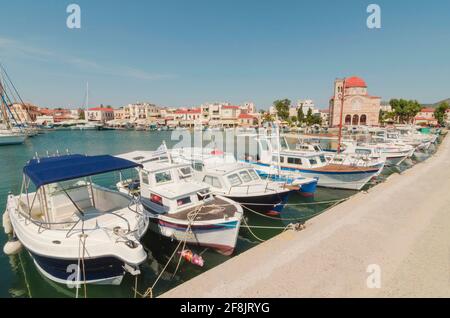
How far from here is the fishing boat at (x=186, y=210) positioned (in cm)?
967

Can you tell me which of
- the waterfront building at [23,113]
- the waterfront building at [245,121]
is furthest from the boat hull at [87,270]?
the waterfront building at [245,121]

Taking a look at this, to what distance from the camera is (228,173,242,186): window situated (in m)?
13.8

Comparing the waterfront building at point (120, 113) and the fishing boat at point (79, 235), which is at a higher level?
the waterfront building at point (120, 113)

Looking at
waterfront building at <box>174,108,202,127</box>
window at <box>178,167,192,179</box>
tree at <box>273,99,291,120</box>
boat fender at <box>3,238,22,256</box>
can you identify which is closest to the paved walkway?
window at <box>178,167,192,179</box>

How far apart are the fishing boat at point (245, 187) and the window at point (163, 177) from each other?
9.38 feet

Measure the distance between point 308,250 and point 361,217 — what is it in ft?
15.6

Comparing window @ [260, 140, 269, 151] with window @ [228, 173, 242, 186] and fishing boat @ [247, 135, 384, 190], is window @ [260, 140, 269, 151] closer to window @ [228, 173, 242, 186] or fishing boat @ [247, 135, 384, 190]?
fishing boat @ [247, 135, 384, 190]

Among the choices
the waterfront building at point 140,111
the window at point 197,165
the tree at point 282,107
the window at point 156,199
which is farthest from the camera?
the waterfront building at point 140,111

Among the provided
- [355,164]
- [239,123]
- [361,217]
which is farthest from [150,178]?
[239,123]

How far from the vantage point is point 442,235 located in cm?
941

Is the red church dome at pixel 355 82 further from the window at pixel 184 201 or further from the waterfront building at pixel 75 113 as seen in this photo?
the waterfront building at pixel 75 113

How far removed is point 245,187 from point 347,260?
6586 mm
